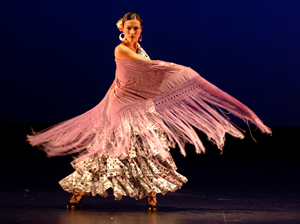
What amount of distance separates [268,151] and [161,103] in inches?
157

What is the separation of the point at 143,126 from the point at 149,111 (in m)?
0.12

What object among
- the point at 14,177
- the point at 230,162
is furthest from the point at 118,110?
the point at 230,162

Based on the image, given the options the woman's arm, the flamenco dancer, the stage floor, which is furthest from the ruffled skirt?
the woman's arm

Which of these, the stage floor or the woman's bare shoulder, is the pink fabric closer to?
the woman's bare shoulder

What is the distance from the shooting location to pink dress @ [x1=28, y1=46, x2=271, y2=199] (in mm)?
2873

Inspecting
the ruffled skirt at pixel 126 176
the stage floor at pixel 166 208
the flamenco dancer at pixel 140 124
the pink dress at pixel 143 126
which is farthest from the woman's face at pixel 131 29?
the stage floor at pixel 166 208

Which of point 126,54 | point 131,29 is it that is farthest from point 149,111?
point 131,29

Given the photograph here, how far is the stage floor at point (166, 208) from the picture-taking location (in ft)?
8.85

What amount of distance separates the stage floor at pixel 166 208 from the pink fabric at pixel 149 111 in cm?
32

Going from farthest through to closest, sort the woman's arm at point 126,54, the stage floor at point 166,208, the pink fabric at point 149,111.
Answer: the woman's arm at point 126,54 → the pink fabric at point 149,111 → the stage floor at point 166,208

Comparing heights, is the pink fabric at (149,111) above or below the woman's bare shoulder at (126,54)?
below

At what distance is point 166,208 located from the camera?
3078 mm

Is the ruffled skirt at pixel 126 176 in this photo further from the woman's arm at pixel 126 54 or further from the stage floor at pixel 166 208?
the woman's arm at pixel 126 54

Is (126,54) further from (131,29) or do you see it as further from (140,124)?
(140,124)
